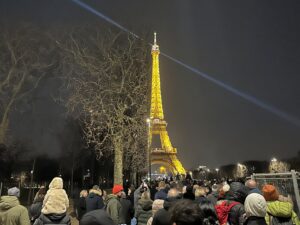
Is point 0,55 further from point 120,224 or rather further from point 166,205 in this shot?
point 166,205

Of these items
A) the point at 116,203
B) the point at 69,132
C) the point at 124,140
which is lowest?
the point at 116,203

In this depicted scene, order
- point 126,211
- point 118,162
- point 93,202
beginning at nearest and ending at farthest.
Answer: point 126,211
point 93,202
point 118,162

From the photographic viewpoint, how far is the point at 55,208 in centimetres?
533

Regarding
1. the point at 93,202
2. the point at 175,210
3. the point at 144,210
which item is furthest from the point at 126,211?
the point at 175,210

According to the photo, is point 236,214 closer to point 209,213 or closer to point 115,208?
point 209,213

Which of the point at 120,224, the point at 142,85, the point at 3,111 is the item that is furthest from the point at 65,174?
the point at 120,224

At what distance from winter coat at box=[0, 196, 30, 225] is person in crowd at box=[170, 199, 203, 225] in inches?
155

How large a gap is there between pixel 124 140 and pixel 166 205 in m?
15.1

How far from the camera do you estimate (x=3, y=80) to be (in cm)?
2245

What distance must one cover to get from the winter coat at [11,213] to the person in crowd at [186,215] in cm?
395

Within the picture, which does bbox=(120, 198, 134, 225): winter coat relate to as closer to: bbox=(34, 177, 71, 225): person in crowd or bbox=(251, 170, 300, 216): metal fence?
bbox=(34, 177, 71, 225): person in crowd

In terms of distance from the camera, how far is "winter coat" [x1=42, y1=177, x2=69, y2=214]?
5309mm

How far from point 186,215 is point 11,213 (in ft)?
13.7

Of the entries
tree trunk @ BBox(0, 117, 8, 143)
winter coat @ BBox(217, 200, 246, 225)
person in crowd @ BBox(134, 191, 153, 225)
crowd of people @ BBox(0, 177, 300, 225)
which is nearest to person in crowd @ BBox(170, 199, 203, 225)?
crowd of people @ BBox(0, 177, 300, 225)
